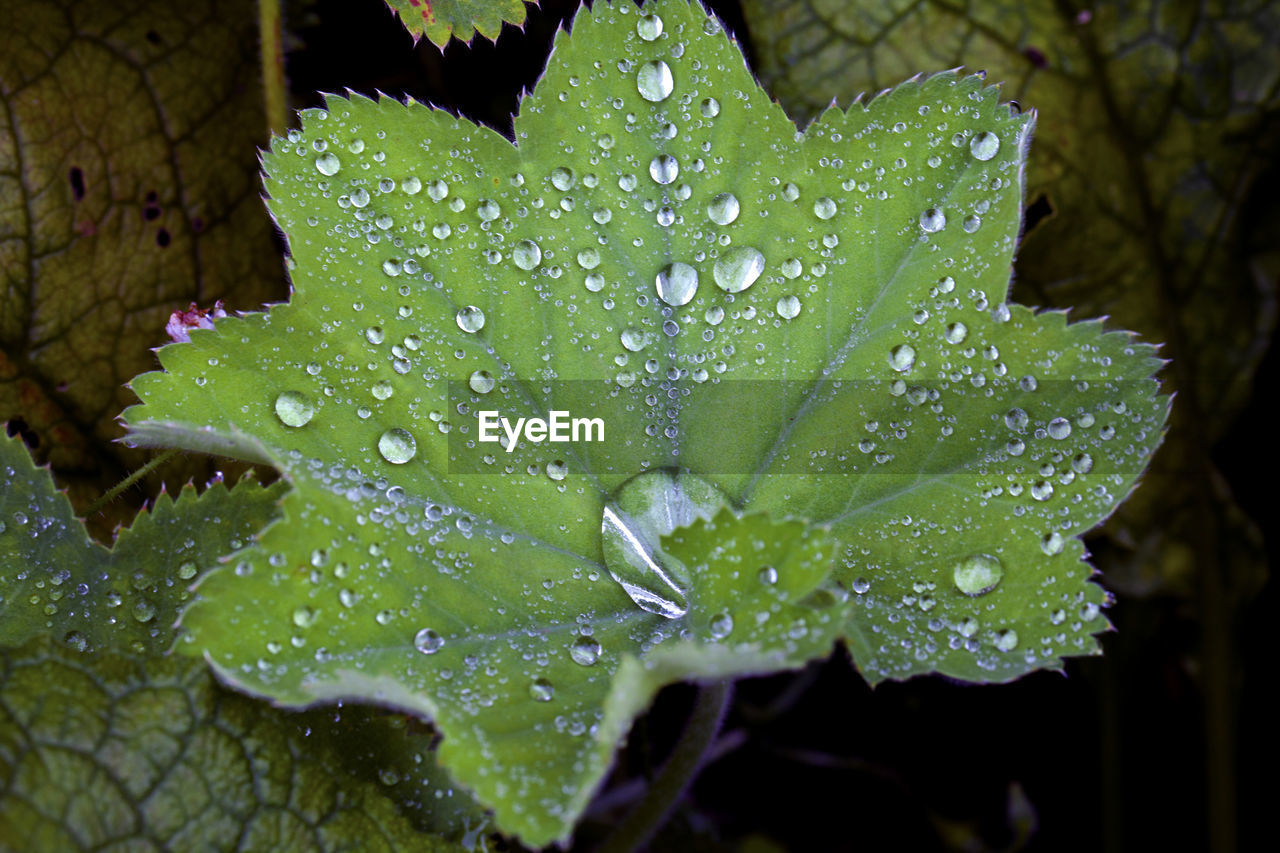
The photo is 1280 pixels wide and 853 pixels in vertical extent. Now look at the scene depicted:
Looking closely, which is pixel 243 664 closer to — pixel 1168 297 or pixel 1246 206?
pixel 1168 297

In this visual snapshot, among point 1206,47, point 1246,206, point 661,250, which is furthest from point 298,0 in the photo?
point 1246,206

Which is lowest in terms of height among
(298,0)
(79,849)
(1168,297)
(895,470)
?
(1168,297)

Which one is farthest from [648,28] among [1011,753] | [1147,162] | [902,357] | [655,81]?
[1011,753]

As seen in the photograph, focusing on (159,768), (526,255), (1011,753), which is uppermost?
(526,255)

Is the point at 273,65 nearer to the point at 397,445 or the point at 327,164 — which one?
the point at 327,164

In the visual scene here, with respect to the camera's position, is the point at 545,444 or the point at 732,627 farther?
the point at 545,444

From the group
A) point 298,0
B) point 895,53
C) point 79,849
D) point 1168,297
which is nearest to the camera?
point 79,849

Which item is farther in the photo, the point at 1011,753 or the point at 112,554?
the point at 1011,753
